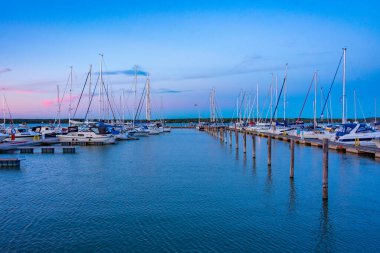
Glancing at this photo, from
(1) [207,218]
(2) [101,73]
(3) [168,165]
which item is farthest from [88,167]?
(2) [101,73]

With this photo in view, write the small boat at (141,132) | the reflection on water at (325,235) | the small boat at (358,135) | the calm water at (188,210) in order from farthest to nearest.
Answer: the small boat at (141,132)
the small boat at (358,135)
the calm water at (188,210)
the reflection on water at (325,235)

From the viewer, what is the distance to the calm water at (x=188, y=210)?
12266mm

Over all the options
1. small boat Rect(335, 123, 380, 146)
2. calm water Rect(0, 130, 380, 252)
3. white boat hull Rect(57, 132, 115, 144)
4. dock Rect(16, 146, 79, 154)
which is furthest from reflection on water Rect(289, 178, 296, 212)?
white boat hull Rect(57, 132, 115, 144)

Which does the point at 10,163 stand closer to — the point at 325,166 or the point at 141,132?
the point at 325,166

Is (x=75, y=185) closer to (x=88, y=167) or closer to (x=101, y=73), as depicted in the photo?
(x=88, y=167)

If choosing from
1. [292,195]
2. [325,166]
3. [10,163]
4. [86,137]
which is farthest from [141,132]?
[325,166]

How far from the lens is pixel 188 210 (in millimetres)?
16141

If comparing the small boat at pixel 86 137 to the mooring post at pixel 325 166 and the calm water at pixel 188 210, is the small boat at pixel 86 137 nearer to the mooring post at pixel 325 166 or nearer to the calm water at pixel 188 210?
the calm water at pixel 188 210

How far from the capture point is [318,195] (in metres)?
18.7

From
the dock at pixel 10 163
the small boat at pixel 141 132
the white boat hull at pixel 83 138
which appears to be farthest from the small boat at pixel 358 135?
the small boat at pixel 141 132

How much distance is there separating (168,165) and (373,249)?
20.9 m

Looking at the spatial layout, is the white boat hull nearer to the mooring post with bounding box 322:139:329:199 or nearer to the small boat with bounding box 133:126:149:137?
the small boat with bounding box 133:126:149:137

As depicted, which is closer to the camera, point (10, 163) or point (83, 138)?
point (10, 163)

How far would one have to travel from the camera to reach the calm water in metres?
12.3
